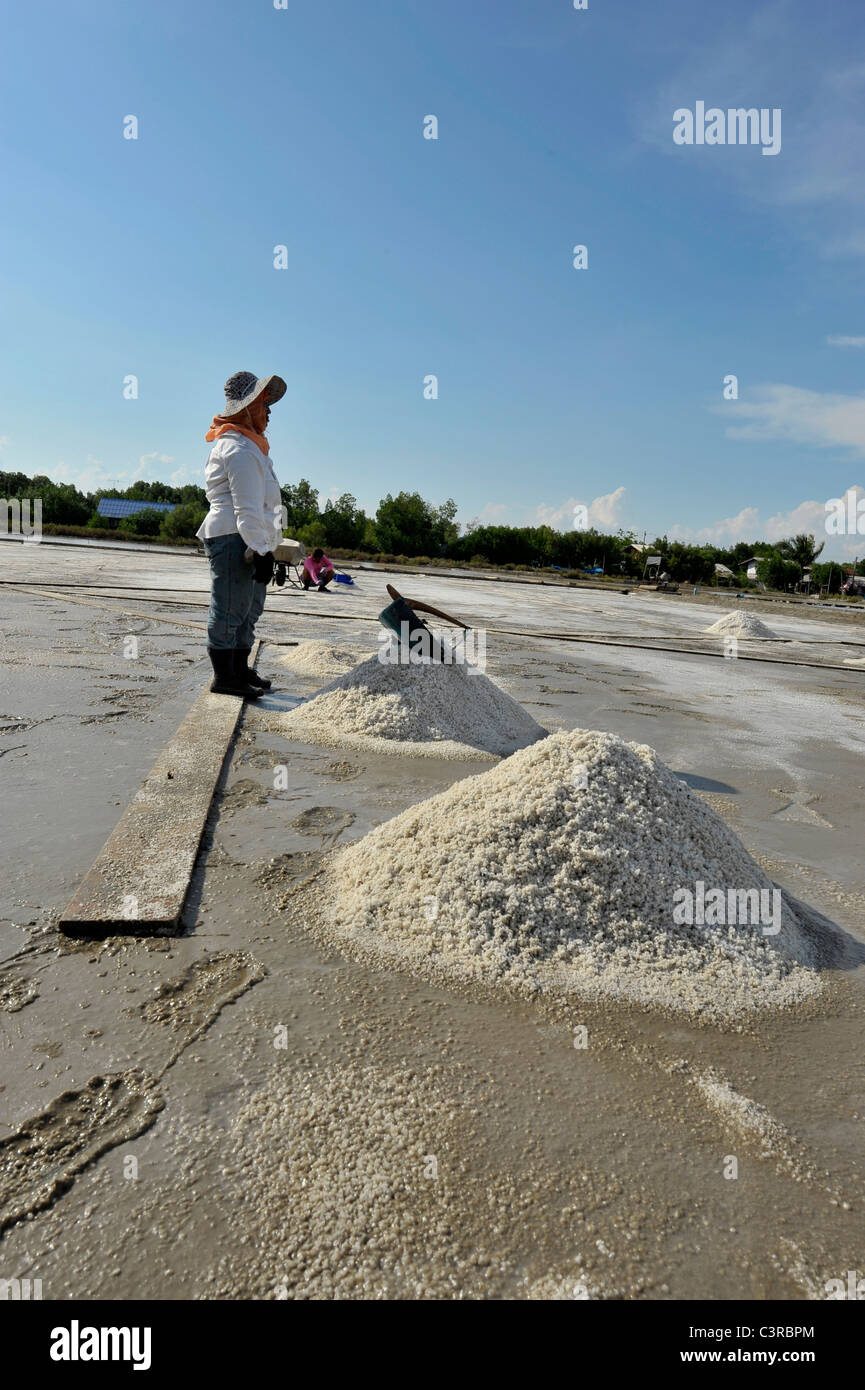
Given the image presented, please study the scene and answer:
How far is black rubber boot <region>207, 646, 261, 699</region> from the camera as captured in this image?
492 centimetres

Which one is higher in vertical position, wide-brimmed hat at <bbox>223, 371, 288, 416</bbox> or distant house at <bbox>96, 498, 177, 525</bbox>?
distant house at <bbox>96, 498, 177, 525</bbox>

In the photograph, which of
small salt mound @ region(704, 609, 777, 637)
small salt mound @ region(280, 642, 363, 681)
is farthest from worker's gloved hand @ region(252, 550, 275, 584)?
small salt mound @ region(704, 609, 777, 637)

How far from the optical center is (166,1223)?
1.22 meters

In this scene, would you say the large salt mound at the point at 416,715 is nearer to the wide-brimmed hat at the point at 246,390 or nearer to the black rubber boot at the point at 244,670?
the black rubber boot at the point at 244,670

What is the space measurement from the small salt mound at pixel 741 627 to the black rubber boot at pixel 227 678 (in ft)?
34.1

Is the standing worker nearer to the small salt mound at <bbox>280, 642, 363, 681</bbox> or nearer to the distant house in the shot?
the small salt mound at <bbox>280, 642, 363, 681</bbox>

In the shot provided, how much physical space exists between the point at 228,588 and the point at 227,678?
0.55m

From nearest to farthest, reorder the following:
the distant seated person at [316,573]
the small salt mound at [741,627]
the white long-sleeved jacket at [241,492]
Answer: the white long-sleeved jacket at [241,492] → the small salt mound at [741,627] → the distant seated person at [316,573]

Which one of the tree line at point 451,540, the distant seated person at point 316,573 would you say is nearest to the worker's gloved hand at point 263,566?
the distant seated person at point 316,573

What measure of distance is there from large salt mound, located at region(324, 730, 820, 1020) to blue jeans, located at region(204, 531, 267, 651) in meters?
2.57

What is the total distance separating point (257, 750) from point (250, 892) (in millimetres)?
1615

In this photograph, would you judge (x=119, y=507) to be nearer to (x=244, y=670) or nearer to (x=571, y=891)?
(x=244, y=670)

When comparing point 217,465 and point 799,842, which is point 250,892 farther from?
point 217,465

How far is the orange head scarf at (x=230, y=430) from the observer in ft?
15.9
